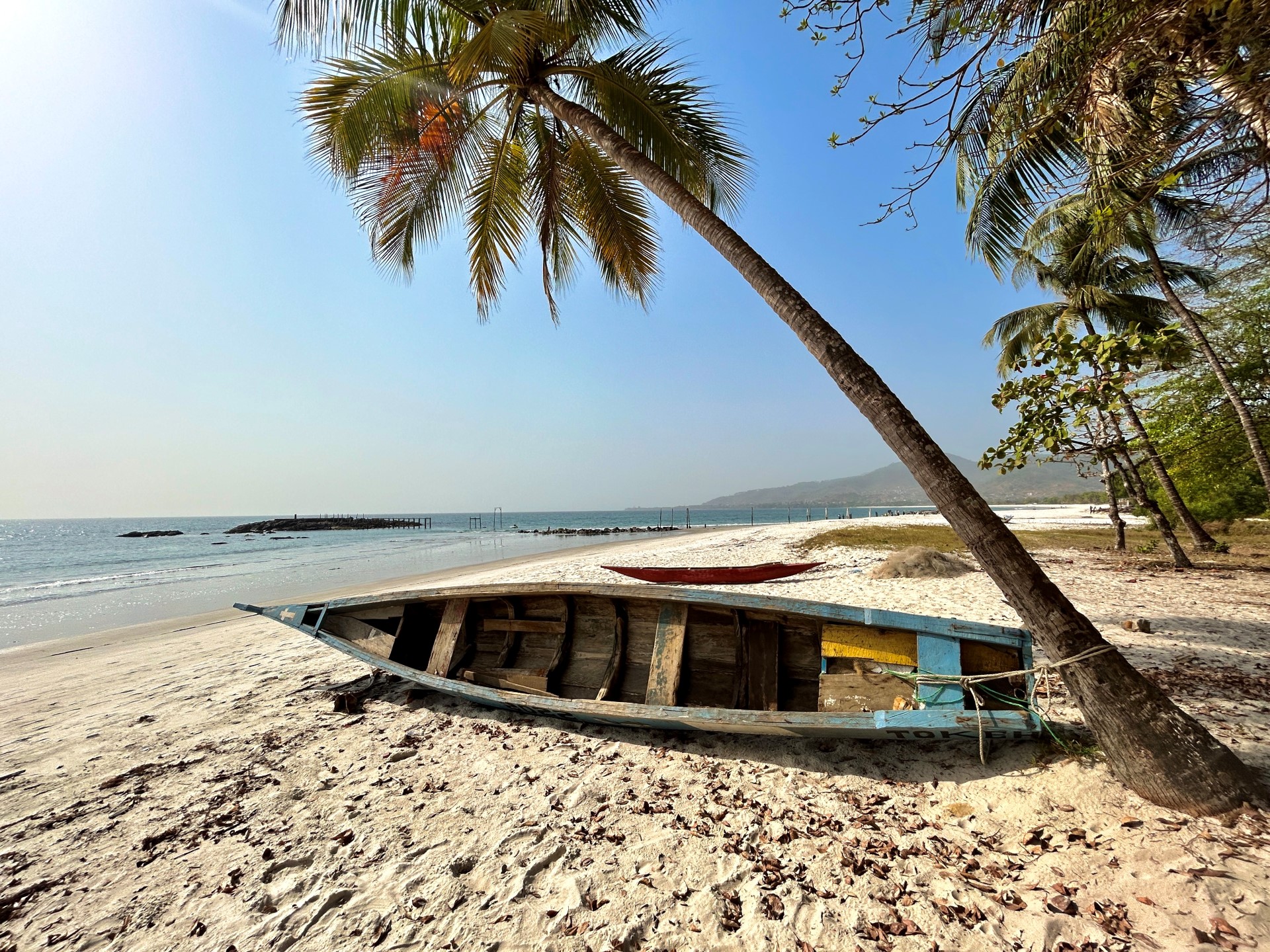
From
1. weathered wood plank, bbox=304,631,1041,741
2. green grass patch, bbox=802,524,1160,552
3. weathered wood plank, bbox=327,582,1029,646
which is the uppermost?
weathered wood plank, bbox=327,582,1029,646

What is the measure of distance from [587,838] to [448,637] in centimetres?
245

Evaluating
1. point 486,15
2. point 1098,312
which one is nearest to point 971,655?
point 486,15

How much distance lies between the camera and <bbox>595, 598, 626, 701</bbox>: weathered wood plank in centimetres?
397

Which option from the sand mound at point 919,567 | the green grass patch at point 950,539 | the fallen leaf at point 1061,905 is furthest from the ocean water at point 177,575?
the green grass patch at point 950,539

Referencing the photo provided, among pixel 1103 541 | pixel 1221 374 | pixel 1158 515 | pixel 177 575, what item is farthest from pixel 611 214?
pixel 177 575

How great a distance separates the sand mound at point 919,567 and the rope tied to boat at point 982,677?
21.7ft

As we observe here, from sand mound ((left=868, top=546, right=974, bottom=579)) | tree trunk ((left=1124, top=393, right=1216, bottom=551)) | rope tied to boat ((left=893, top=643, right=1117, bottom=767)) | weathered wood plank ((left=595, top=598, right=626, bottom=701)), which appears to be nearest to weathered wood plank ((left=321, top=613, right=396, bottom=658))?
weathered wood plank ((left=595, top=598, right=626, bottom=701))

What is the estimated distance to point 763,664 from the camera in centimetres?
385

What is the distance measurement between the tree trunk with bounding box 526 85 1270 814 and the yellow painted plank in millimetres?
783

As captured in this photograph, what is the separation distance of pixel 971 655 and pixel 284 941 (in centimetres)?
387

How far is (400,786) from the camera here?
324 cm

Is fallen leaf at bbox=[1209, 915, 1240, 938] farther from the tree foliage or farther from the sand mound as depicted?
the sand mound

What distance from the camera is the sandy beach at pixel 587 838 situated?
6.67 feet

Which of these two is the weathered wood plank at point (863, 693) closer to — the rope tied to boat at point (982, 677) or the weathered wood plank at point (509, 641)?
the rope tied to boat at point (982, 677)
